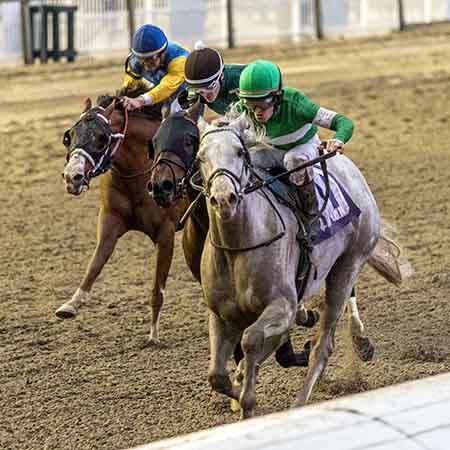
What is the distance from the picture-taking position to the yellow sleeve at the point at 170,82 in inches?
293

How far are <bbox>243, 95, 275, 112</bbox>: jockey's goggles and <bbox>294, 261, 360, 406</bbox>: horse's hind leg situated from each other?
106 centimetres

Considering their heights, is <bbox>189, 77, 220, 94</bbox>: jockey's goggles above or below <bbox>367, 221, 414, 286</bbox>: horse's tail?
above

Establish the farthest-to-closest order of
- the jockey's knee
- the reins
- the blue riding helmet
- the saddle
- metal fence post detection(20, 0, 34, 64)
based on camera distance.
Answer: metal fence post detection(20, 0, 34, 64) < the blue riding helmet < the saddle < the jockey's knee < the reins

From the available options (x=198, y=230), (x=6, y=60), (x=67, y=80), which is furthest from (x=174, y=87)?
(x=6, y=60)

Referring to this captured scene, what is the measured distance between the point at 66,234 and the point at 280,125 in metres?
4.78

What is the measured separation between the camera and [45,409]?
260 inches

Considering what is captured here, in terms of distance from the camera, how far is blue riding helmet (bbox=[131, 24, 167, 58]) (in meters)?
7.34

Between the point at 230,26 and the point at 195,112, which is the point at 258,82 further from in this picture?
the point at 230,26

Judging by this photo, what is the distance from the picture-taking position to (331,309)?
672 cm

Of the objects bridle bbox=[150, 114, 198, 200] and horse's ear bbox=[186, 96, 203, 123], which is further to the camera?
horse's ear bbox=[186, 96, 203, 123]

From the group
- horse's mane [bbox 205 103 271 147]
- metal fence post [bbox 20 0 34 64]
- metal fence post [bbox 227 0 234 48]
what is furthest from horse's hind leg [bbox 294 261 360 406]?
metal fence post [bbox 227 0 234 48]

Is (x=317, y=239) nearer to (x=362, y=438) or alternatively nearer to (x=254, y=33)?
(x=362, y=438)

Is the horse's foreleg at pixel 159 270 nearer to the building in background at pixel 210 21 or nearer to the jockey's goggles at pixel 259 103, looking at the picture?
the jockey's goggles at pixel 259 103

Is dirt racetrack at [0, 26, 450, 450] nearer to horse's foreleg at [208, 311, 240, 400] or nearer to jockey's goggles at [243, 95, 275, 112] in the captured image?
horse's foreleg at [208, 311, 240, 400]
